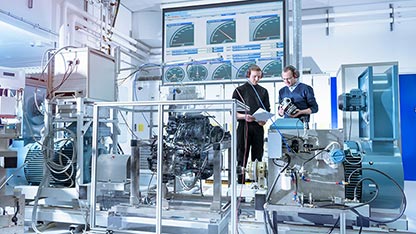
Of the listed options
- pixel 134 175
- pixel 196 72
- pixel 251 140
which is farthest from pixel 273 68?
pixel 134 175

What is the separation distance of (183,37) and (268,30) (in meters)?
1.30

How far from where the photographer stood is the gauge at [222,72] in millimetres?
4867

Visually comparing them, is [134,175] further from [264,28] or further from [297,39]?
[264,28]

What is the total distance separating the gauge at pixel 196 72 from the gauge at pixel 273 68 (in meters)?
0.94

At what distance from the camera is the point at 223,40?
16.0 feet

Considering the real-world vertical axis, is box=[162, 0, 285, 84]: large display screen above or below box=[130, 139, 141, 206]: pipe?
above

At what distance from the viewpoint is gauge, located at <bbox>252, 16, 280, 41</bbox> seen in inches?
183

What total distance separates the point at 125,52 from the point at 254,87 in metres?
3.29

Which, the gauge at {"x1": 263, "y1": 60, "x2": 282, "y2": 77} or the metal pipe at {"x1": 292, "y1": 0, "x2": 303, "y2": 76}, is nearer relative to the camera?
the metal pipe at {"x1": 292, "y1": 0, "x2": 303, "y2": 76}

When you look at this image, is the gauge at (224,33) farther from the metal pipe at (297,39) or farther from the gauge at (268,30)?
the metal pipe at (297,39)

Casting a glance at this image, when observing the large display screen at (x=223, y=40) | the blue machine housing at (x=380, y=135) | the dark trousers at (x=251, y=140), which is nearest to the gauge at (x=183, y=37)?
the large display screen at (x=223, y=40)

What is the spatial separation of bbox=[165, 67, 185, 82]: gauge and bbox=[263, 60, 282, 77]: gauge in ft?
4.22

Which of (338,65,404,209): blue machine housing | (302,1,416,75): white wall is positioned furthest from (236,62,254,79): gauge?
(338,65,404,209): blue machine housing

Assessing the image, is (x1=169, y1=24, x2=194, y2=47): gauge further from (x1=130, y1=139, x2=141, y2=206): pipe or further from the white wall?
(x1=130, y1=139, x2=141, y2=206): pipe
